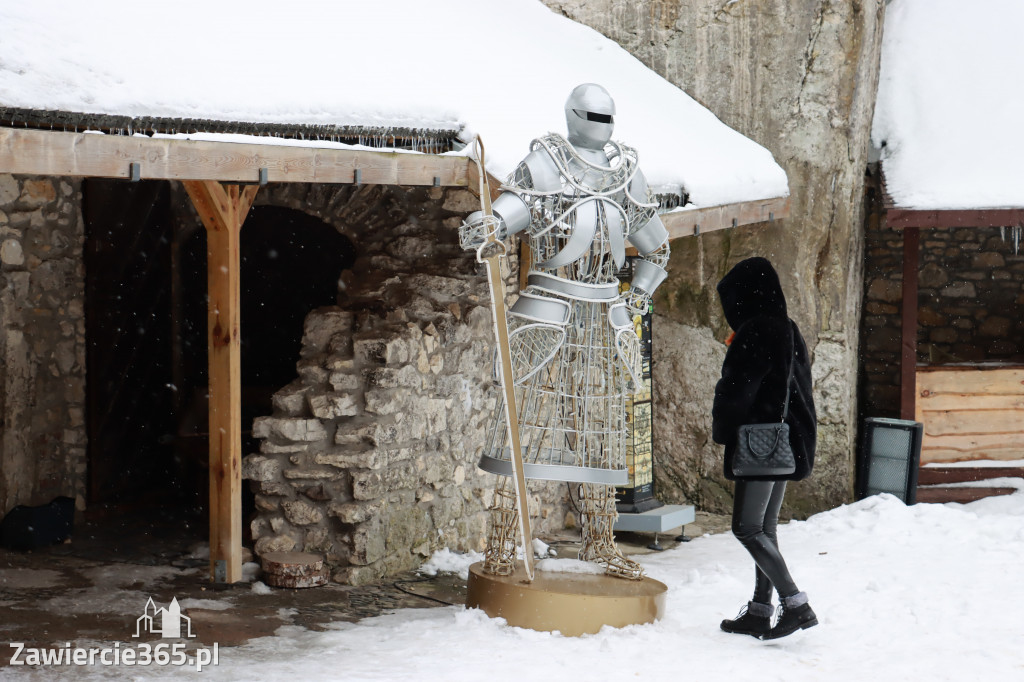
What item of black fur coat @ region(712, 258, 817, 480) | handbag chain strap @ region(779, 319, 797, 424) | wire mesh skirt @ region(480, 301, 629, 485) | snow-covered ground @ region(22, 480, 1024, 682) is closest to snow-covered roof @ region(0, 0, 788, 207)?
wire mesh skirt @ region(480, 301, 629, 485)

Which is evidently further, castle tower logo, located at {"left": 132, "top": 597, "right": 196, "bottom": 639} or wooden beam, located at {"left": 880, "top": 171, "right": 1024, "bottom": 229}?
wooden beam, located at {"left": 880, "top": 171, "right": 1024, "bottom": 229}

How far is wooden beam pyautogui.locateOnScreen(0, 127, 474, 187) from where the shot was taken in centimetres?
394

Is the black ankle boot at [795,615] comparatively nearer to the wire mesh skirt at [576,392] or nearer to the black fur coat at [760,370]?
the black fur coat at [760,370]

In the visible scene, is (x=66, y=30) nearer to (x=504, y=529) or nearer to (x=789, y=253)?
(x=504, y=529)

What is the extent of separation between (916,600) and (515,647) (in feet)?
7.62

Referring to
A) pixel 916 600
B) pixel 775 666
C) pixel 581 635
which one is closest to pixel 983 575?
pixel 916 600

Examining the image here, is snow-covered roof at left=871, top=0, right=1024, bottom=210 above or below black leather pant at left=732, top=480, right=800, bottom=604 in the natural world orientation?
above

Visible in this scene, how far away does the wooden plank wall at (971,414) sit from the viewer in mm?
9344

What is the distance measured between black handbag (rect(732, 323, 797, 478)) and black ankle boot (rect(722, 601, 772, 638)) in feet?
2.25

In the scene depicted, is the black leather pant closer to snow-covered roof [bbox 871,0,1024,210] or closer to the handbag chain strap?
the handbag chain strap

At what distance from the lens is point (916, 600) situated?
6172 millimetres

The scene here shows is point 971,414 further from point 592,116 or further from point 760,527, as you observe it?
point 592,116

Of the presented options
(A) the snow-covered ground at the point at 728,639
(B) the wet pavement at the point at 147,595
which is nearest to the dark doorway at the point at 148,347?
(B) the wet pavement at the point at 147,595

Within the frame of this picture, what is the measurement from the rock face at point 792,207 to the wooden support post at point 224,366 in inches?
147
